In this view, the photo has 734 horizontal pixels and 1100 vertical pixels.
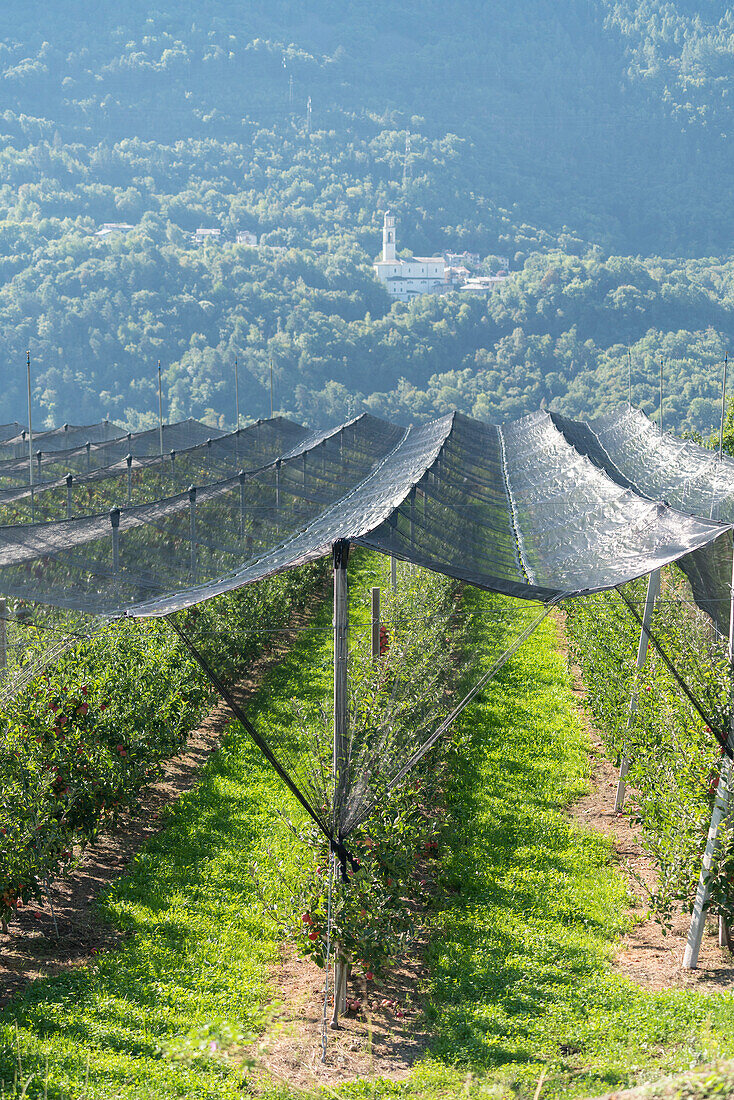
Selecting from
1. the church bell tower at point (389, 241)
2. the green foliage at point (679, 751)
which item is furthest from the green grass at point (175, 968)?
the church bell tower at point (389, 241)

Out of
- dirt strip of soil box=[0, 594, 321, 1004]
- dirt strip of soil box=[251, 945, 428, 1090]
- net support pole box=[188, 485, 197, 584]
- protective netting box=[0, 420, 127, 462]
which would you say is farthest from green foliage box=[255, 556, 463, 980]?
protective netting box=[0, 420, 127, 462]

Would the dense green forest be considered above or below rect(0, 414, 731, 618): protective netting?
above

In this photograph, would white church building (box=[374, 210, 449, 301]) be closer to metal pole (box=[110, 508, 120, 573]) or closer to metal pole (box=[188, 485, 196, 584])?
metal pole (box=[188, 485, 196, 584])

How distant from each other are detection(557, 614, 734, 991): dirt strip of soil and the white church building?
91540mm

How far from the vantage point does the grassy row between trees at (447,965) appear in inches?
174

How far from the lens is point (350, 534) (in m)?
→ 5.97

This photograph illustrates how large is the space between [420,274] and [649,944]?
98.6m

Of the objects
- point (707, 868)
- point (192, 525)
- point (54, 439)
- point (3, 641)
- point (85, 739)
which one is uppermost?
point (192, 525)

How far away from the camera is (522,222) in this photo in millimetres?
108625

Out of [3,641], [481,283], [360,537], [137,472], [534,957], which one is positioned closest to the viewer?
[534,957]

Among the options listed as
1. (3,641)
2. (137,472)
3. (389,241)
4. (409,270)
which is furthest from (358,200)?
(3,641)

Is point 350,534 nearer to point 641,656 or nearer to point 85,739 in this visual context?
point 85,739

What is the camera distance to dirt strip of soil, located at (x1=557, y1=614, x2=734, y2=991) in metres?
5.39

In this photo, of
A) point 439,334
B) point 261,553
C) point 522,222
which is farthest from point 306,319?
point 261,553
